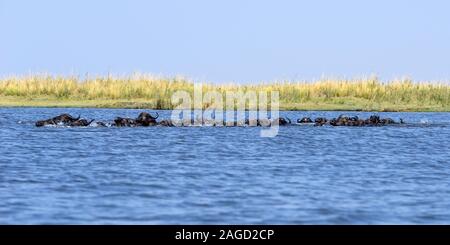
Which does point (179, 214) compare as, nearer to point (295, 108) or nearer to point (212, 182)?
point (212, 182)

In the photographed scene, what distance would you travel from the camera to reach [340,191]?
19.2m

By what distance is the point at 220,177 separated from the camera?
70.6 ft

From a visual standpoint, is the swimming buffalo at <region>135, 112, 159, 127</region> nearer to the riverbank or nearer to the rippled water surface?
the rippled water surface

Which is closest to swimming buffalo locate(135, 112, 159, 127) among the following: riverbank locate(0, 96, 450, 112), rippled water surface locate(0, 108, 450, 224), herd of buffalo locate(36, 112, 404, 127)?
herd of buffalo locate(36, 112, 404, 127)

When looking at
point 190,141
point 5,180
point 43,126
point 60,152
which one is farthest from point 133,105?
point 5,180

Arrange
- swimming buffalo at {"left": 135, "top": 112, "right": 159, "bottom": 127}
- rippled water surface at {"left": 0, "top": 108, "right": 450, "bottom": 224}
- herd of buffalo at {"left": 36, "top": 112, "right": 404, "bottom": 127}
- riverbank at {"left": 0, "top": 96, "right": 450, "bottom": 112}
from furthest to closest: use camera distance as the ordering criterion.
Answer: riverbank at {"left": 0, "top": 96, "right": 450, "bottom": 112} < swimming buffalo at {"left": 135, "top": 112, "right": 159, "bottom": 127} < herd of buffalo at {"left": 36, "top": 112, "right": 404, "bottom": 127} < rippled water surface at {"left": 0, "top": 108, "right": 450, "bottom": 224}

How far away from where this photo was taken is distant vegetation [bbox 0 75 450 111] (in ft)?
192

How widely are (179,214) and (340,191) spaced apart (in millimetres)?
4261

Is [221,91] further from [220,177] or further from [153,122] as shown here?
[220,177]

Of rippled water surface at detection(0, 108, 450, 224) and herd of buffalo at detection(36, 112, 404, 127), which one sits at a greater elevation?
herd of buffalo at detection(36, 112, 404, 127)

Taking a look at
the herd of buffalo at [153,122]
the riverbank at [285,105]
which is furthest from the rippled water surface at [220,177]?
the riverbank at [285,105]

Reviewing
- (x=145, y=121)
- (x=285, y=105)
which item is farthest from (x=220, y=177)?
(x=285, y=105)

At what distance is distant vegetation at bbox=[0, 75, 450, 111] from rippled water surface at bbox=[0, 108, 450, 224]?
70.1ft

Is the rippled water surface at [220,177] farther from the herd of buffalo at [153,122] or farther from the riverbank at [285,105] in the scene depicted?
the riverbank at [285,105]
